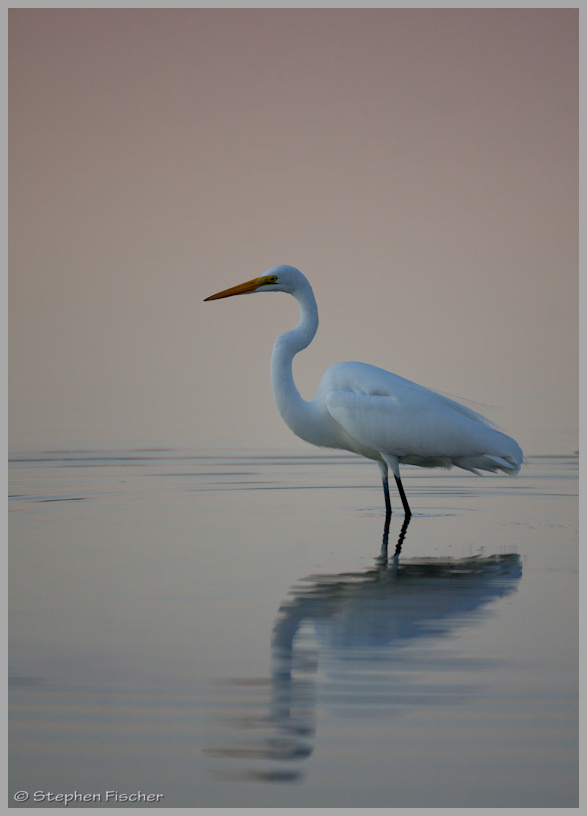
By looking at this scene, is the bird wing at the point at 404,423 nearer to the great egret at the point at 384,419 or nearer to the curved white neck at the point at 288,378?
the great egret at the point at 384,419

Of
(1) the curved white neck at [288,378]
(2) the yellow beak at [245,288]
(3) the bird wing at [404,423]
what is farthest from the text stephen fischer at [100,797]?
(2) the yellow beak at [245,288]

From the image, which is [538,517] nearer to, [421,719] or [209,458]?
[421,719]

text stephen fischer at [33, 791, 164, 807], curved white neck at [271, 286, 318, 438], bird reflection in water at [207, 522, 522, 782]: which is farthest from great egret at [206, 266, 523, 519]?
text stephen fischer at [33, 791, 164, 807]

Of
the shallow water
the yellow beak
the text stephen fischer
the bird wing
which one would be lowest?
the text stephen fischer

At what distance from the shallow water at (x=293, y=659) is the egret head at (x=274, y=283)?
67.5 inches

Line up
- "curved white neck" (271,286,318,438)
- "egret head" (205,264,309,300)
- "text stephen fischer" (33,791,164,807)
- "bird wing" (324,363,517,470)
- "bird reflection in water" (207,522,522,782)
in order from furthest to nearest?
"egret head" (205,264,309,300) < "curved white neck" (271,286,318,438) < "bird wing" (324,363,517,470) < "bird reflection in water" (207,522,522,782) < "text stephen fischer" (33,791,164,807)

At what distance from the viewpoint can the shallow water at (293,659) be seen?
119 inches

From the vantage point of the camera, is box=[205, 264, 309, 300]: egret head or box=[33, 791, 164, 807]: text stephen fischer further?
box=[205, 264, 309, 300]: egret head

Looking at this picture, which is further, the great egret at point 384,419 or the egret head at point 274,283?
the egret head at point 274,283

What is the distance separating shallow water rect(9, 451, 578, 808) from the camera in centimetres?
302

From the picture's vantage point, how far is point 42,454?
1222 cm

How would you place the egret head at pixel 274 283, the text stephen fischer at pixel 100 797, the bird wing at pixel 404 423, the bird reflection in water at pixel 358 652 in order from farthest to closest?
1. the egret head at pixel 274 283
2. the bird wing at pixel 404 423
3. the bird reflection in water at pixel 358 652
4. the text stephen fischer at pixel 100 797

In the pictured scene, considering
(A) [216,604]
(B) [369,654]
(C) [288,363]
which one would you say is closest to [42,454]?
(C) [288,363]

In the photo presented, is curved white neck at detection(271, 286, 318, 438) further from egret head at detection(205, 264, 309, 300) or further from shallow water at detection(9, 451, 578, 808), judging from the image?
shallow water at detection(9, 451, 578, 808)
